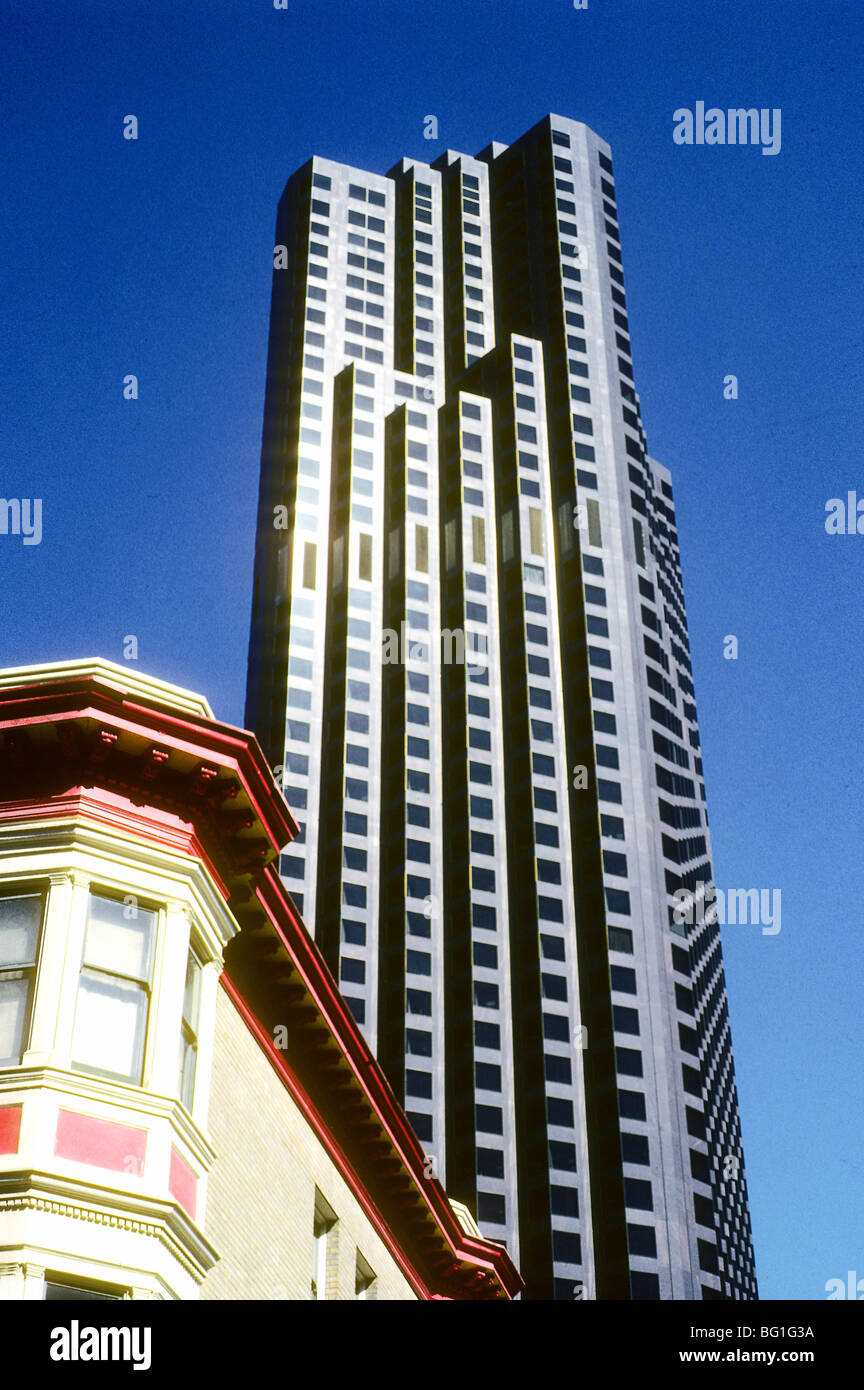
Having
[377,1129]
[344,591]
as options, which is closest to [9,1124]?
[377,1129]

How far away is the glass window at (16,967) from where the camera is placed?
1606 cm

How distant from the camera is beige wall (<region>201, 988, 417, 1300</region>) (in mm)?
18688

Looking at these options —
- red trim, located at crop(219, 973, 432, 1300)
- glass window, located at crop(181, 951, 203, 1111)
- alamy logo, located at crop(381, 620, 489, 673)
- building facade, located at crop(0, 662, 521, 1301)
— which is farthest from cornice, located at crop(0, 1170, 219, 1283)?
alamy logo, located at crop(381, 620, 489, 673)

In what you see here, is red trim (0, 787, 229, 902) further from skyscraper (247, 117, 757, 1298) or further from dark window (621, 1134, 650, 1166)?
dark window (621, 1134, 650, 1166)

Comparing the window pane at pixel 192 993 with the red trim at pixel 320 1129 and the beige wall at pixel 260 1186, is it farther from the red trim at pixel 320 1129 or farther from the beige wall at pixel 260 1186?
the red trim at pixel 320 1129

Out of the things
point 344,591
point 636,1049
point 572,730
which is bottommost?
point 636,1049

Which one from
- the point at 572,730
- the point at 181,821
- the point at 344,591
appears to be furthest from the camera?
the point at 344,591

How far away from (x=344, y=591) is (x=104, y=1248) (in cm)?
12126

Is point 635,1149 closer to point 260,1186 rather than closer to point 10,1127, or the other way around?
point 260,1186

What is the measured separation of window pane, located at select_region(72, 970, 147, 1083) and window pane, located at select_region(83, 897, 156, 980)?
0.62ft

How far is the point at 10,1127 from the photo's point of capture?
50.2 feet

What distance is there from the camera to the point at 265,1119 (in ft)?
69.0

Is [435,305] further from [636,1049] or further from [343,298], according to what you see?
[636,1049]
